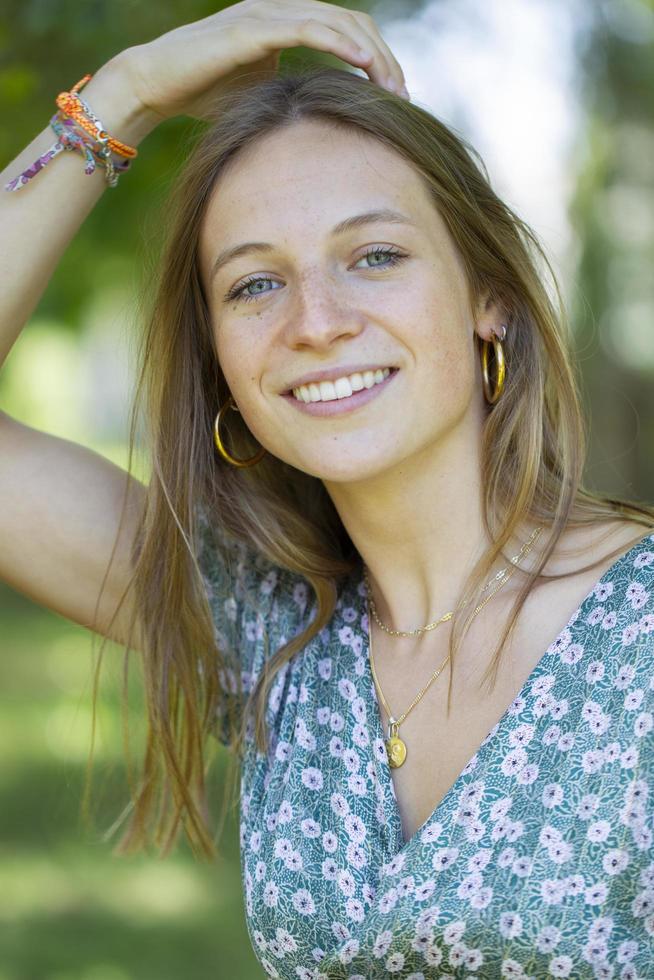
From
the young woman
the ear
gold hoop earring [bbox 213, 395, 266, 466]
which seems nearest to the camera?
the young woman

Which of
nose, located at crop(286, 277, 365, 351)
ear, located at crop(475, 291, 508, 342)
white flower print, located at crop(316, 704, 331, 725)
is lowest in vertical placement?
white flower print, located at crop(316, 704, 331, 725)

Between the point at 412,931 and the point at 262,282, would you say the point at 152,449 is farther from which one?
the point at 412,931

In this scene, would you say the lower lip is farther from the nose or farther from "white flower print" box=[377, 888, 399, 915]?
"white flower print" box=[377, 888, 399, 915]

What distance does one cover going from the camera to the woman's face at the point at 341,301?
2.25 metres

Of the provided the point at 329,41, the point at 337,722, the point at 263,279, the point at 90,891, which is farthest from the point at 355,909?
the point at 90,891

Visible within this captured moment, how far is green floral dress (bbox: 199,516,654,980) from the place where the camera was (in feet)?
6.32

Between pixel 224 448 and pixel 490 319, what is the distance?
63 cm

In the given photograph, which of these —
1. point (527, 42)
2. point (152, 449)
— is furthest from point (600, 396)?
point (152, 449)

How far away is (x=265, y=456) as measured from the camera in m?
2.81

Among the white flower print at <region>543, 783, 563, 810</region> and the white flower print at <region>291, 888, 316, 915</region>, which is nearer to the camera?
the white flower print at <region>543, 783, 563, 810</region>

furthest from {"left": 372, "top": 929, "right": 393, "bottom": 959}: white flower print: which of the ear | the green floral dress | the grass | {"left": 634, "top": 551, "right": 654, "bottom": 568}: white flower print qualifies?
the grass

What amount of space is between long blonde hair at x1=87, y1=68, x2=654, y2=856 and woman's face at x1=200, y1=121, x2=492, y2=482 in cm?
7

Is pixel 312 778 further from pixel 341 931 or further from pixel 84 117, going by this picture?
pixel 84 117

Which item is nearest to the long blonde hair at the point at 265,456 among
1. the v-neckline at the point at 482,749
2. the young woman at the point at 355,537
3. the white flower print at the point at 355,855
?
the young woman at the point at 355,537
